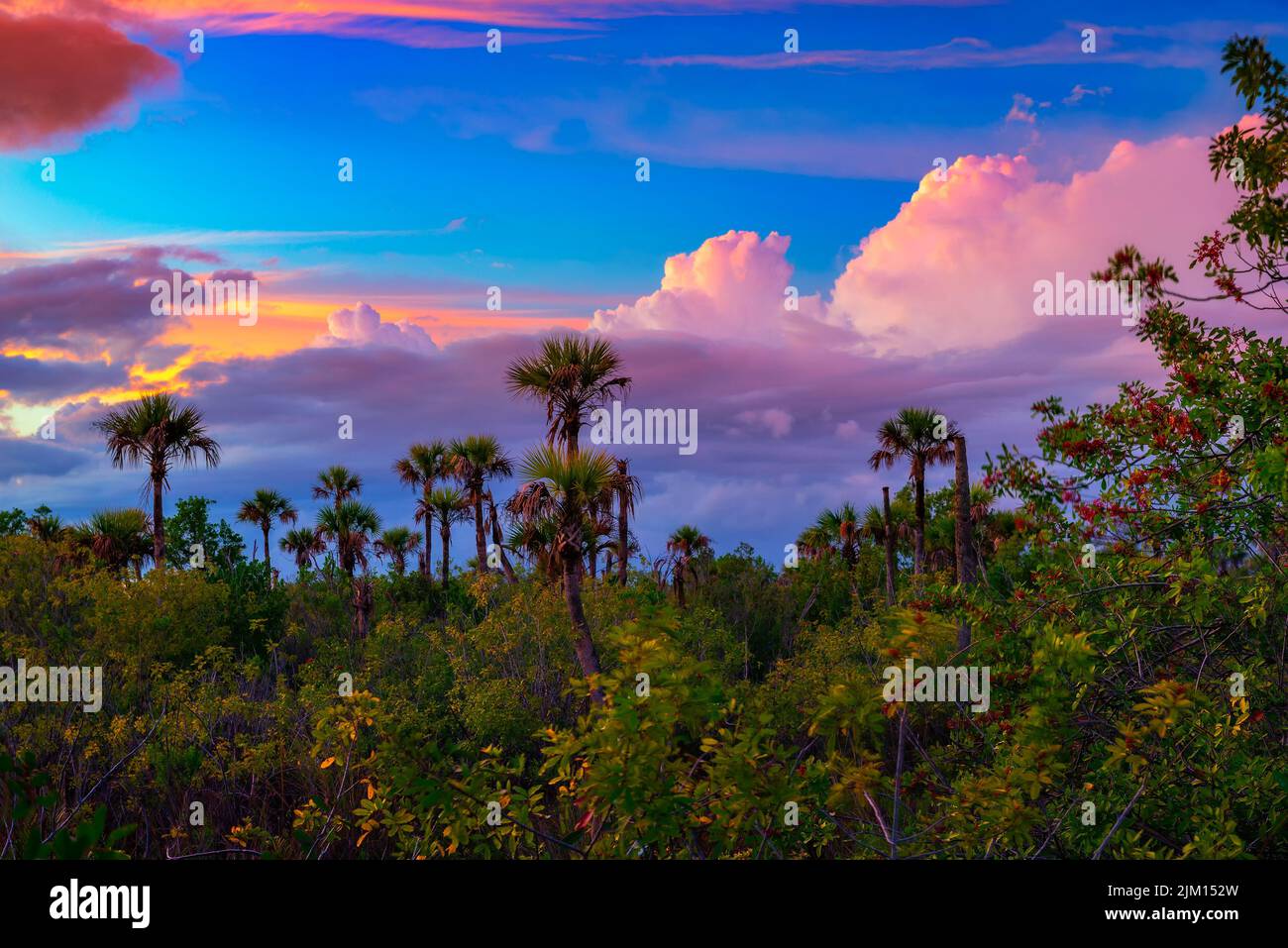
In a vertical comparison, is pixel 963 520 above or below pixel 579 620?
above

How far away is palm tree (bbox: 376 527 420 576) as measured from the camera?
58.5 meters

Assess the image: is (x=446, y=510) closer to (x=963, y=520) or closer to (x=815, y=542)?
(x=815, y=542)

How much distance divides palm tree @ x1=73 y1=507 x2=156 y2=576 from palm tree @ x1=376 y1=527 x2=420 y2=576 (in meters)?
22.0

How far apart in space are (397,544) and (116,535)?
24.5m

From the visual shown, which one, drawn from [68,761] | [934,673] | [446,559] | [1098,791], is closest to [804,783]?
[934,673]

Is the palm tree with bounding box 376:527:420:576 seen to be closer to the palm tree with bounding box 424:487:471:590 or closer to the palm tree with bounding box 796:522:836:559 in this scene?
the palm tree with bounding box 424:487:471:590

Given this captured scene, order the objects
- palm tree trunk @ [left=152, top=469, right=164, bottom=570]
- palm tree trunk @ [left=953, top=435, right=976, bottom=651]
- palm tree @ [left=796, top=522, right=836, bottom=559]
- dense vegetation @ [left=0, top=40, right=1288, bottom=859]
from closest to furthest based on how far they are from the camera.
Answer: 1. dense vegetation @ [left=0, top=40, right=1288, bottom=859]
2. palm tree trunk @ [left=953, top=435, right=976, bottom=651]
3. palm tree trunk @ [left=152, top=469, right=164, bottom=570]
4. palm tree @ [left=796, top=522, right=836, bottom=559]

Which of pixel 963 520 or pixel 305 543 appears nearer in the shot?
pixel 963 520

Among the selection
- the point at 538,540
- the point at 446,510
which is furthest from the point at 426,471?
the point at 538,540

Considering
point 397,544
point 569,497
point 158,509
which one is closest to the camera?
point 569,497

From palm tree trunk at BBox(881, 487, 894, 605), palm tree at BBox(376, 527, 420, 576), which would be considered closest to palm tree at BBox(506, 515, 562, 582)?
palm tree trunk at BBox(881, 487, 894, 605)

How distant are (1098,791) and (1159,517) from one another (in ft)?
7.81

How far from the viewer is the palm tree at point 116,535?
34.2 m

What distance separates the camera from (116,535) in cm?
3503
